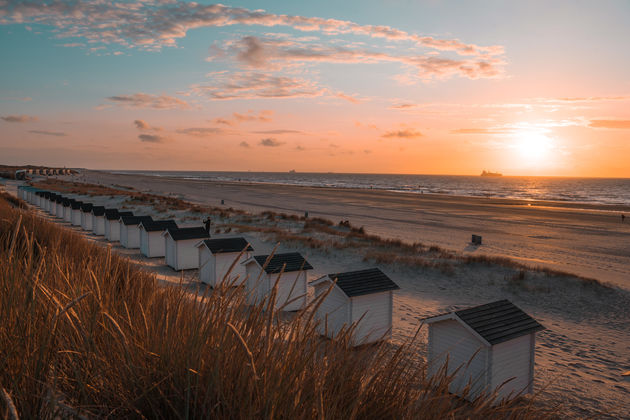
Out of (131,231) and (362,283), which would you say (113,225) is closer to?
(131,231)

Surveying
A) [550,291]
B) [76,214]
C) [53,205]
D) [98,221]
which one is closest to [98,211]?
[98,221]

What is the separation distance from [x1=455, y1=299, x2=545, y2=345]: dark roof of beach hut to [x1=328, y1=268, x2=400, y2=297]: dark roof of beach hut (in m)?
2.78

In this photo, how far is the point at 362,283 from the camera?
10852mm

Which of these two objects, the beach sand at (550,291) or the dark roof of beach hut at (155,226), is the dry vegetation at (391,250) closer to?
the beach sand at (550,291)

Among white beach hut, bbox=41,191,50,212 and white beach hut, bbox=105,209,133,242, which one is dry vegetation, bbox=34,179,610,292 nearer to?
white beach hut, bbox=105,209,133,242

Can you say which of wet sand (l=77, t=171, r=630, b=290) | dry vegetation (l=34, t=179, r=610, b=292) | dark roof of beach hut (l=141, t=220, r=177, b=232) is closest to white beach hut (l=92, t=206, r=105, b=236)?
dark roof of beach hut (l=141, t=220, r=177, b=232)

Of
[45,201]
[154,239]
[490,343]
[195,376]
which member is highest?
[195,376]

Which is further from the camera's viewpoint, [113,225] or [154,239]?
[113,225]

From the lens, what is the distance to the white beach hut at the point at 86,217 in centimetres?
2933

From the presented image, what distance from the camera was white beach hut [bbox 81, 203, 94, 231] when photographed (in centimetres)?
2933

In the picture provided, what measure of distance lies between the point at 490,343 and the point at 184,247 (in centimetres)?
1480

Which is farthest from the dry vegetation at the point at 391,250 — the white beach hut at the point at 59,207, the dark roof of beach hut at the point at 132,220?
the white beach hut at the point at 59,207

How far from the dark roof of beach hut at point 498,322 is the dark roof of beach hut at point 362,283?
109 inches

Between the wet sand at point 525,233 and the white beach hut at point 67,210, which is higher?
the white beach hut at point 67,210
